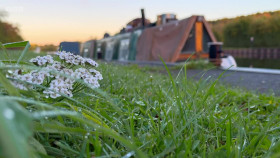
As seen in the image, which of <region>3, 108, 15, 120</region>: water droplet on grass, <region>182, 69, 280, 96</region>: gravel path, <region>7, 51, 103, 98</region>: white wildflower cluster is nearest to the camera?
<region>3, 108, 15, 120</region>: water droplet on grass

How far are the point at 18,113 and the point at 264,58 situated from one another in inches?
901

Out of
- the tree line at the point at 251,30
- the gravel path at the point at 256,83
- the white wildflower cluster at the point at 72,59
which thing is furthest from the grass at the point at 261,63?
the white wildflower cluster at the point at 72,59

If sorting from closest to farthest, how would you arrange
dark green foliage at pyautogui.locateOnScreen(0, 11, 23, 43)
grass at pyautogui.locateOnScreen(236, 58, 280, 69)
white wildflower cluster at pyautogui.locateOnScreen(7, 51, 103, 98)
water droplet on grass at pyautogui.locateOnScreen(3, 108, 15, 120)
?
water droplet on grass at pyautogui.locateOnScreen(3, 108, 15, 120)
white wildflower cluster at pyautogui.locateOnScreen(7, 51, 103, 98)
dark green foliage at pyautogui.locateOnScreen(0, 11, 23, 43)
grass at pyautogui.locateOnScreen(236, 58, 280, 69)

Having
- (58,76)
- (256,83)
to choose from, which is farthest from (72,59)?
(256,83)

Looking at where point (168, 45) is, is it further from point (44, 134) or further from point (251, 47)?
point (251, 47)

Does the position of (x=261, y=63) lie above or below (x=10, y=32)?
below

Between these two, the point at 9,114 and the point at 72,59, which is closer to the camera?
the point at 9,114

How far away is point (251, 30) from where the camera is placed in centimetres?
2302

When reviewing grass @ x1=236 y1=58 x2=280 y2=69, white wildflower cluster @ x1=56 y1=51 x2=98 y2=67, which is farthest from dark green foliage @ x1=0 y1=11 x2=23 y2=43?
grass @ x1=236 y1=58 x2=280 y2=69

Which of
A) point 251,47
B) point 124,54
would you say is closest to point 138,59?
point 124,54

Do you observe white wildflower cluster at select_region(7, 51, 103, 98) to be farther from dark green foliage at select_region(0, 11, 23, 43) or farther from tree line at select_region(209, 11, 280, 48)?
tree line at select_region(209, 11, 280, 48)

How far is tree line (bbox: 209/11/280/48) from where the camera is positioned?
21719mm

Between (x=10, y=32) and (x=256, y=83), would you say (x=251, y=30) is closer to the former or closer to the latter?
(x=10, y=32)

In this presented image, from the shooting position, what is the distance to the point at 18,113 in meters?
0.29
